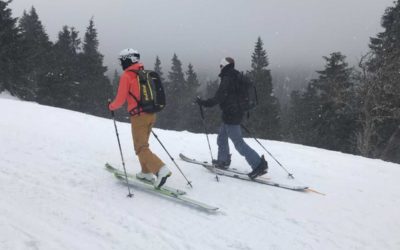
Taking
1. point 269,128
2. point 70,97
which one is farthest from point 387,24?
point 70,97

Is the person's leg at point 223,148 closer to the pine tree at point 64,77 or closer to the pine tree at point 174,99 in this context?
the pine tree at point 64,77

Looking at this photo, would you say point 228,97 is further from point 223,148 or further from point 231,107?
point 223,148

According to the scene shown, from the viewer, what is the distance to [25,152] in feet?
29.0

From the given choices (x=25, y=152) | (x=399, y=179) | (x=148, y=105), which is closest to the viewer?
(x=148, y=105)

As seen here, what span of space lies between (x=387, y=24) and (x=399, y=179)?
28654 mm

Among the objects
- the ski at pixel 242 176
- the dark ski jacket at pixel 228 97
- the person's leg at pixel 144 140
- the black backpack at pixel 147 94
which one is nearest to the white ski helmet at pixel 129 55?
the black backpack at pixel 147 94

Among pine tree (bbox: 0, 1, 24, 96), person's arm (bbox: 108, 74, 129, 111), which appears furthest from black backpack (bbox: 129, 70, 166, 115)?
pine tree (bbox: 0, 1, 24, 96)

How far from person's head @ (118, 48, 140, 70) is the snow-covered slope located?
217 centimetres

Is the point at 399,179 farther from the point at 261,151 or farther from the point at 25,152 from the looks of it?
the point at 25,152

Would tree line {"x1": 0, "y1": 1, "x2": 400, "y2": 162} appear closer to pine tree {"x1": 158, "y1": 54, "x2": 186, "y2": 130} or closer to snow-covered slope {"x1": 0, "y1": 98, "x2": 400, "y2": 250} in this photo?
pine tree {"x1": 158, "y1": 54, "x2": 186, "y2": 130}

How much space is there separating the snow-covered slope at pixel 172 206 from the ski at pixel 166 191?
0.38ft

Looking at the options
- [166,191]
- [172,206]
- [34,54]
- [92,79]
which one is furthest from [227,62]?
[92,79]

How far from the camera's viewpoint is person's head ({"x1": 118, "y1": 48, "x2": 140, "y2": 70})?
7242 millimetres

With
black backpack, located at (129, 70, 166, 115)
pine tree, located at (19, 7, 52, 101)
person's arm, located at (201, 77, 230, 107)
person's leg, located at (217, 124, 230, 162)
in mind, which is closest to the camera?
black backpack, located at (129, 70, 166, 115)
